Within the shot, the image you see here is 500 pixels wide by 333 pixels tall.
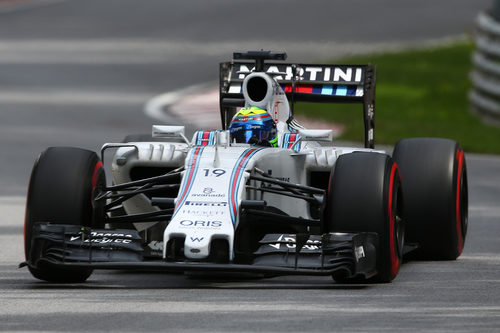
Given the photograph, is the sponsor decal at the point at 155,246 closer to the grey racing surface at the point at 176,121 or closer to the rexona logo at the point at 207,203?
the grey racing surface at the point at 176,121

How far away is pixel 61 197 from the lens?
9656 millimetres

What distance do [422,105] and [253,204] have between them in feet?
55.4

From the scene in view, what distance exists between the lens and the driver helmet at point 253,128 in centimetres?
1041

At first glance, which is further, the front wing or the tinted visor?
the tinted visor

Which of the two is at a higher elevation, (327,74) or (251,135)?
(327,74)

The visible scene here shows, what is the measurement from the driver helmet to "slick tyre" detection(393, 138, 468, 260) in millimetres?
1165

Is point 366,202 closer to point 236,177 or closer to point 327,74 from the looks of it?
point 236,177

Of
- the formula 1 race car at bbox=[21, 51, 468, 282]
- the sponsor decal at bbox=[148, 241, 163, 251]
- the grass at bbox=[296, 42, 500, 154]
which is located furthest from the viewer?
the grass at bbox=[296, 42, 500, 154]

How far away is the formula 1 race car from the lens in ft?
29.7

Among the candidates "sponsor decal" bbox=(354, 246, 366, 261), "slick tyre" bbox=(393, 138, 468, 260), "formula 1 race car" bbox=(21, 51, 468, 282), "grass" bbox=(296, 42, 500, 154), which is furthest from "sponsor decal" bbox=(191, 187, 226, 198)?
"grass" bbox=(296, 42, 500, 154)

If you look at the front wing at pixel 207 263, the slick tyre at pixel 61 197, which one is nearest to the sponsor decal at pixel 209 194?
the front wing at pixel 207 263

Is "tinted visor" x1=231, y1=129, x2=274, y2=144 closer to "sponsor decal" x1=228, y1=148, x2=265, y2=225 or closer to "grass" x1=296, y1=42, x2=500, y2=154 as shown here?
"sponsor decal" x1=228, y1=148, x2=265, y2=225

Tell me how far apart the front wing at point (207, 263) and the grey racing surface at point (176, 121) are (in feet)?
0.62

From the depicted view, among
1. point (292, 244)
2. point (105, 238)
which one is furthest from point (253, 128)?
point (105, 238)
